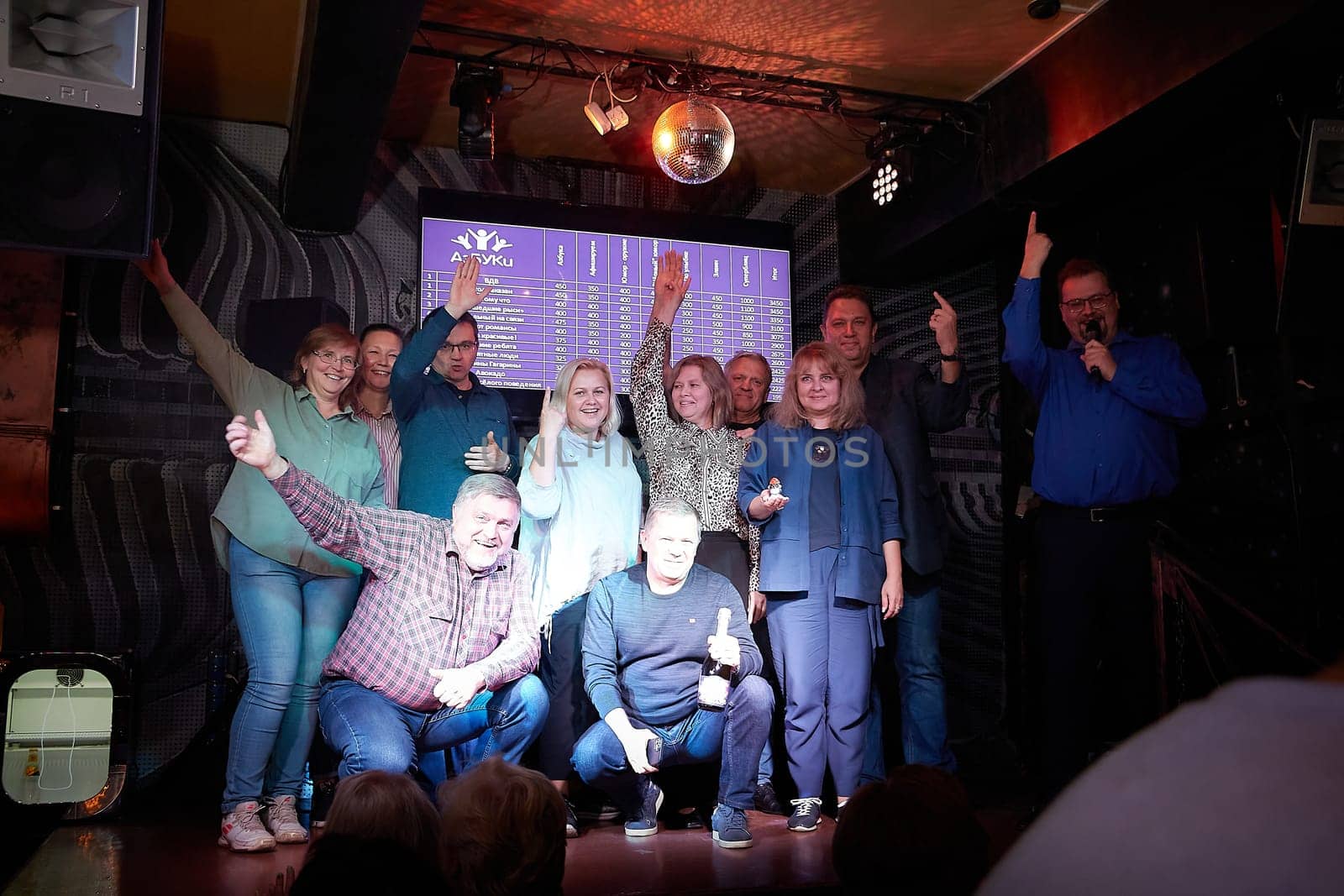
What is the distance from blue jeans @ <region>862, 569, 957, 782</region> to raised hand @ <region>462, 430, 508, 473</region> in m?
1.77

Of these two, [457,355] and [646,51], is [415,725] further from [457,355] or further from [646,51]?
[646,51]

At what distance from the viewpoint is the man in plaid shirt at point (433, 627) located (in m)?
3.72

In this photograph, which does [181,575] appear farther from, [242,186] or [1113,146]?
[1113,146]

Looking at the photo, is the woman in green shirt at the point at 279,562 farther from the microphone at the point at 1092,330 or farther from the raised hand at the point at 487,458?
the microphone at the point at 1092,330

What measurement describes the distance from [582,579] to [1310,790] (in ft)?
13.1

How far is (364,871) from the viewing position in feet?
3.89

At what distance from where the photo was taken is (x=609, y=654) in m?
4.04

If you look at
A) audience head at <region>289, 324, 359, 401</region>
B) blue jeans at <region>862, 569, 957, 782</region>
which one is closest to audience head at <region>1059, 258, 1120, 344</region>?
blue jeans at <region>862, 569, 957, 782</region>

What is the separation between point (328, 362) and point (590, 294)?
1.35m

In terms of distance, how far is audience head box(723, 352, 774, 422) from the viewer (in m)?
4.80

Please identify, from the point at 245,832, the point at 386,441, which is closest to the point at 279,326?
the point at 386,441

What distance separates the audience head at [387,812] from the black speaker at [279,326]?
10.4 feet

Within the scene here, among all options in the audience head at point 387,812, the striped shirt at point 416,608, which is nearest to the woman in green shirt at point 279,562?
the striped shirt at point 416,608

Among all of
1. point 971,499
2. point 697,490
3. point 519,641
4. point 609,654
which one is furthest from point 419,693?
point 971,499
